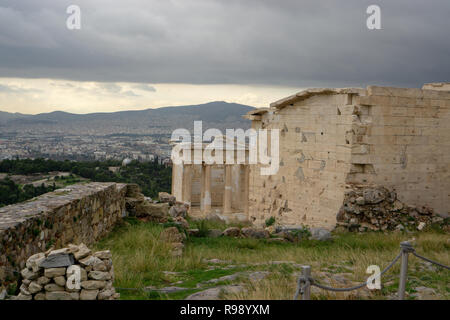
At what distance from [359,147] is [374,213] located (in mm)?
1919

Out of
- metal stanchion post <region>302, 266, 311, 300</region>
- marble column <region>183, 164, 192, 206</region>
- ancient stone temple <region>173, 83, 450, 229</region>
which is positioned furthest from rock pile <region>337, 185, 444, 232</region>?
marble column <region>183, 164, 192, 206</region>

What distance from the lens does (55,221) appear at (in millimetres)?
6883

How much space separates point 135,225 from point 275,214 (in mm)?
6308

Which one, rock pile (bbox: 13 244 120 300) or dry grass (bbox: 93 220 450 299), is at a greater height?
rock pile (bbox: 13 244 120 300)

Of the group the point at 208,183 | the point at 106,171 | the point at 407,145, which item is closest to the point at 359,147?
the point at 407,145

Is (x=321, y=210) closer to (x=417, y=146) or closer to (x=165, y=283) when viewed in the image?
(x=417, y=146)

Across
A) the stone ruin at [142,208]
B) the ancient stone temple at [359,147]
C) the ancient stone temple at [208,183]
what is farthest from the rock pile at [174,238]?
the ancient stone temple at [208,183]

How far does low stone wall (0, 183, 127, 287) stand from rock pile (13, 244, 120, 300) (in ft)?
1.12

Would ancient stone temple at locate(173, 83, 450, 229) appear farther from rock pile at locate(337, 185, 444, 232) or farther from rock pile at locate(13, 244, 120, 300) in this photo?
rock pile at locate(13, 244, 120, 300)

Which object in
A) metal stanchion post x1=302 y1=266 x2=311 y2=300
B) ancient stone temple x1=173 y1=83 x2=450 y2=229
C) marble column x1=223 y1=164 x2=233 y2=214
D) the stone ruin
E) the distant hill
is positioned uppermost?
the distant hill

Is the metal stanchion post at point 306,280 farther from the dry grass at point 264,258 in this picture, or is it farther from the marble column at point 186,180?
the marble column at point 186,180

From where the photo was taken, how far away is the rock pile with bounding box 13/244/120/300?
16.4 ft
